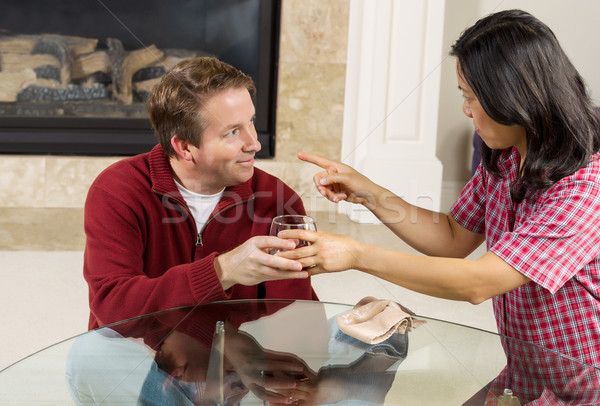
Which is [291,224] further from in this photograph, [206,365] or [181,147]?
[181,147]

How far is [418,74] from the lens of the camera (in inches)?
137

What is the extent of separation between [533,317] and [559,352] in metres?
0.08

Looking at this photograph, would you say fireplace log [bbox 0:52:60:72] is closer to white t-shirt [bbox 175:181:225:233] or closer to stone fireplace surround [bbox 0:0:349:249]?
stone fireplace surround [bbox 0:0:349:249]

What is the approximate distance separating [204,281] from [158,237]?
9.5 inches

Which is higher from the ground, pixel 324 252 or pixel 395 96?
pixel 395 96

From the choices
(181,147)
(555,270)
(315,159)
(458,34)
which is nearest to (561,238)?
(555,270)

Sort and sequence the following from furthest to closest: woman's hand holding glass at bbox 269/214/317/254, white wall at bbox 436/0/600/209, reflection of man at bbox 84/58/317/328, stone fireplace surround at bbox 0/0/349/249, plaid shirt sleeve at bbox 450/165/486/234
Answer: white wall at bbox 436/0/600/209 → stone fireplace surround at bbox 0/0/349/249 → plaid shirt sleeve at bbox 450/165/486/234 → reflection of man at bbox 84/58/317/328 → woman's hand holding glass at bbox 269/214/317/254

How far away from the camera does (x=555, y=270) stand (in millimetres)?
1237

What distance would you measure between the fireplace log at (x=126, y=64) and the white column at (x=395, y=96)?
3.09ft

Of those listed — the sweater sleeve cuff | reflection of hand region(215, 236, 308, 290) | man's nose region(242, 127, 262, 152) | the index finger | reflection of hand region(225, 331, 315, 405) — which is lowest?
reflection of hand region(225, 331, 315, 405)

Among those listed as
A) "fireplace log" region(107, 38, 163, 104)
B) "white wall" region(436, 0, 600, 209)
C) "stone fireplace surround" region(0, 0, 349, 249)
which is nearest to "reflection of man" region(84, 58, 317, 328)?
"stone fireplace surround" region(0, 0, 349, 249)

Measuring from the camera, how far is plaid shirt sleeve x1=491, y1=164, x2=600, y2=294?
4.06 ft

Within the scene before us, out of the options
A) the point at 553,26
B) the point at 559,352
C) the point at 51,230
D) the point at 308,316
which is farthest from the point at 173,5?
the point at 559,352

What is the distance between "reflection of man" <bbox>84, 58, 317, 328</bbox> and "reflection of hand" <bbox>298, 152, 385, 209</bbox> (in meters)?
0.07
